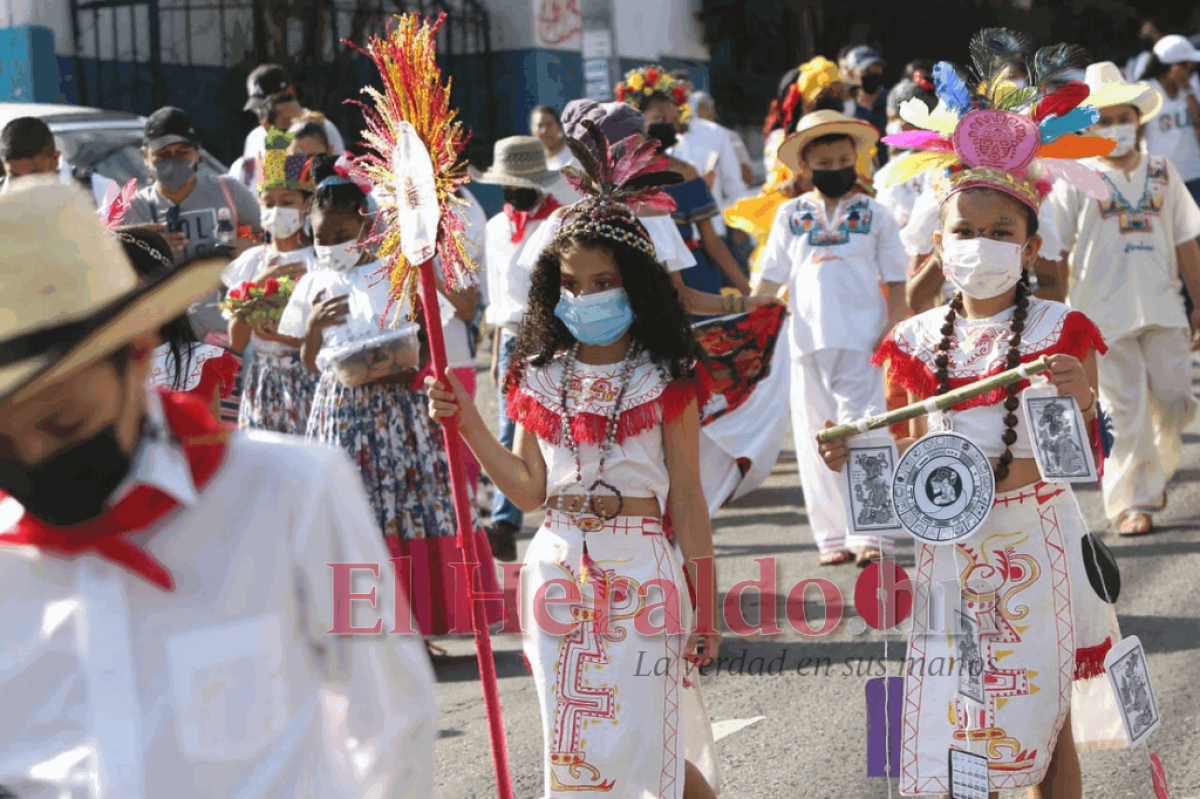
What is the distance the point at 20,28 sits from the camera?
14930 millimetres

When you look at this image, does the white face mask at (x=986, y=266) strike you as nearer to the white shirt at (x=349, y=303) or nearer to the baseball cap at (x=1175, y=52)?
the white shirt at (x=349, y=303)

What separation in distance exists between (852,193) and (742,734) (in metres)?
2.92

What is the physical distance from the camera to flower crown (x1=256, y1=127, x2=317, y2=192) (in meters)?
7.12

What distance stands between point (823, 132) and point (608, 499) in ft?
12.4

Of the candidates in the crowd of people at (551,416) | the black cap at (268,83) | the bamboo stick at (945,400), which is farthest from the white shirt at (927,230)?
the black cap at (268,83)

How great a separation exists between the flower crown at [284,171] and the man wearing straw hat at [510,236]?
807mm

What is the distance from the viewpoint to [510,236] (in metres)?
7.62

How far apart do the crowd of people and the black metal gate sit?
8.03 m

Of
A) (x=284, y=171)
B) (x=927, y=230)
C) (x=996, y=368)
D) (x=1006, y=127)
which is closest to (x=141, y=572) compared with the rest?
(x=996, y=368)

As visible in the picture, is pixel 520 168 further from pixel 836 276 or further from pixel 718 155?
pixel 718 155

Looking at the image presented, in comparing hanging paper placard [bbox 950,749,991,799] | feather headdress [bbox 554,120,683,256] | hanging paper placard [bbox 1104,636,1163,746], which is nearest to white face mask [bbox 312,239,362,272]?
feather headdress [bbox 554,120,683,256]

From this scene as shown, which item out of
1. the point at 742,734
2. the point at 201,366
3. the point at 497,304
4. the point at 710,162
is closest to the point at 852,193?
the point at 497,304

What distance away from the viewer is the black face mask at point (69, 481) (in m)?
2.08

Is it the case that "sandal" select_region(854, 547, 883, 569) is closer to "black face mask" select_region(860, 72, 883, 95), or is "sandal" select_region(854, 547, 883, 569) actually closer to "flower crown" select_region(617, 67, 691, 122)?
"flower crown" select_region(617, 67, 691, 122)
